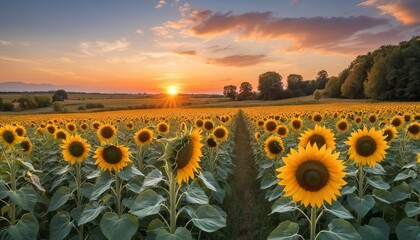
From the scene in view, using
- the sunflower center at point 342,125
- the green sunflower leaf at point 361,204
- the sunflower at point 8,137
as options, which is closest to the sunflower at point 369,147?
the green sunflower leaf at point 361,204

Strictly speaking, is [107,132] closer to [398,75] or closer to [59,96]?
[398,75]

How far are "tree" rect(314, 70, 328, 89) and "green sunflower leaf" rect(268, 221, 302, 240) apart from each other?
5646 inches

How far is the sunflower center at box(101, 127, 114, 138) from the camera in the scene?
840 cm

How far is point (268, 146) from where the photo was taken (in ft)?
27.8

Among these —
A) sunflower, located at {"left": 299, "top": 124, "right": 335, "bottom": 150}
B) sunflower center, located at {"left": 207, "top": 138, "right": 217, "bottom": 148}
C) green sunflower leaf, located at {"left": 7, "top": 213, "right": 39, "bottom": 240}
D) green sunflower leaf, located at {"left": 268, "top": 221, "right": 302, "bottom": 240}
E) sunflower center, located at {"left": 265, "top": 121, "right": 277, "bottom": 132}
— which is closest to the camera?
green sunflower leaf, located at {"left": 268, "top": 221, "right": 302, "bottom": 240}

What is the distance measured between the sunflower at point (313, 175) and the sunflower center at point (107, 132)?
5363 millimetres

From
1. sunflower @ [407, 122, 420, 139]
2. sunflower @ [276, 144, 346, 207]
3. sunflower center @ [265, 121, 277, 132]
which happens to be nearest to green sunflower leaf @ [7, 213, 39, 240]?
sunflower @ [276, 144, 346, 207]

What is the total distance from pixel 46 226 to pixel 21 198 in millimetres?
1755

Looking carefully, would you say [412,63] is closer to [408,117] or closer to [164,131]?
[408,117]

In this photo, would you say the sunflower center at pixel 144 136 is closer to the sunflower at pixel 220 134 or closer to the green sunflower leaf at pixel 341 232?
the sunflower at pixel 220 134

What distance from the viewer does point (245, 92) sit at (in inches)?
4688

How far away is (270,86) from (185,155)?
366 feet

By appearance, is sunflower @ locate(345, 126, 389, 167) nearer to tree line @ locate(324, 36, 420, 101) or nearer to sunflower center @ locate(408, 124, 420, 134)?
sunflower center @ locate(408, 124, 420, 134)

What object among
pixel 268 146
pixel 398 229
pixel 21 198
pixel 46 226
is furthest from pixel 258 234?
pixel 21 198
